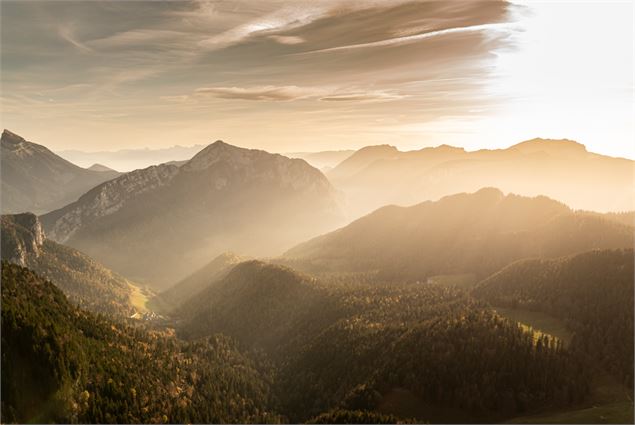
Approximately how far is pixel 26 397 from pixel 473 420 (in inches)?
7844

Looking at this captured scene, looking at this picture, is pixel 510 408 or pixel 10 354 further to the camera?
Result: pixel 510 408

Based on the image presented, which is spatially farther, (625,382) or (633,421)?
(625,382)

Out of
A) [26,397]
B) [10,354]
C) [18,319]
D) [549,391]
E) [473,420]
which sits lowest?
[473,420]

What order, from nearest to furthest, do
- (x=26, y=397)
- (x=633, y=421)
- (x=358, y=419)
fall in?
(x=633, y=421) → (x=26, y=397) → (x=358, y=419)

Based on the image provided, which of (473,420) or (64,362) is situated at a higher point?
(64,362)

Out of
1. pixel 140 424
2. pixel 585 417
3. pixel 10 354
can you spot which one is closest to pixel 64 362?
pixel 10 354

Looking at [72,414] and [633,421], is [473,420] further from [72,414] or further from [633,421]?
[72,414]

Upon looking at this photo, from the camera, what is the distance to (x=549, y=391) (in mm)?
199000

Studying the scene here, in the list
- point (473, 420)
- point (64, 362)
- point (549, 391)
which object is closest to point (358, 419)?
point (473, 420)

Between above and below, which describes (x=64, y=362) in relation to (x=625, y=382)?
above

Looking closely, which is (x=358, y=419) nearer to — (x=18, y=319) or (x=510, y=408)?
(x=510, y=408)

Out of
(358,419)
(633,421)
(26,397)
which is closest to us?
(633,421)

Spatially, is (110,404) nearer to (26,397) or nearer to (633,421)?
(26,397)

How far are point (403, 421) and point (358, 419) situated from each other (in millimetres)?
20945
